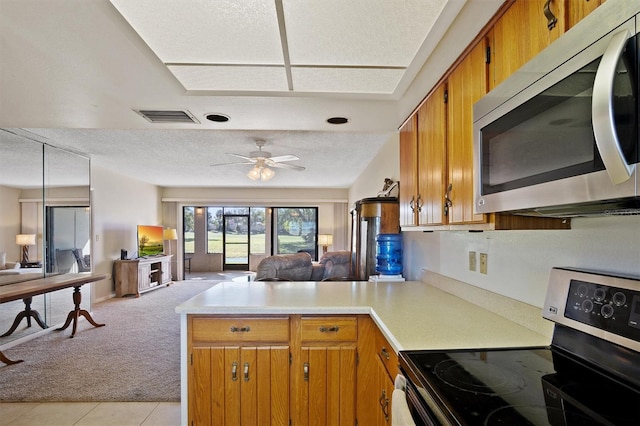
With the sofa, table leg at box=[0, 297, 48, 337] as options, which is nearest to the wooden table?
table leg at box=[0, 297, 48, 337]

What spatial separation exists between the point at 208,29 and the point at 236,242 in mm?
8820

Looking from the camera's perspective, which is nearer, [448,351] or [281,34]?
[448,351]

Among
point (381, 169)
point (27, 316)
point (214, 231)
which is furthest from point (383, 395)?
point (214, 231)

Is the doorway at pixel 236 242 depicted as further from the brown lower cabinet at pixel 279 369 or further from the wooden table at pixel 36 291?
the brown lower cabinet at pixel 279 369

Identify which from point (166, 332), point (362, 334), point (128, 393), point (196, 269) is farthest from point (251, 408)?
point (196, 269)

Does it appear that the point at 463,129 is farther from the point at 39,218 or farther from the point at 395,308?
the point at 39,218

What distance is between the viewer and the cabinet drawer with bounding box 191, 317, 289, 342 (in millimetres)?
1751

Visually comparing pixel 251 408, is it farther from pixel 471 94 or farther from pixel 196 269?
pixel 196 269

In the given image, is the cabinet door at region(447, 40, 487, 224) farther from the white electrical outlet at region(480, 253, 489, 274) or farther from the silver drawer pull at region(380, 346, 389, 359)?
the silver drawer pull at region(380, 346, 389, 359)

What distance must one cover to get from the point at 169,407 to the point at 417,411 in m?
2.22

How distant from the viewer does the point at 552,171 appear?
31.0 inches

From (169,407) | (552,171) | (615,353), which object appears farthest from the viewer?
(169,407)

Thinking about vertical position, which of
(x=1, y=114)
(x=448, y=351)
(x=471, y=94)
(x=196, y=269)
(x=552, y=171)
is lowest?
(x=196, y=269)

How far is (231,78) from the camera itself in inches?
67.7
